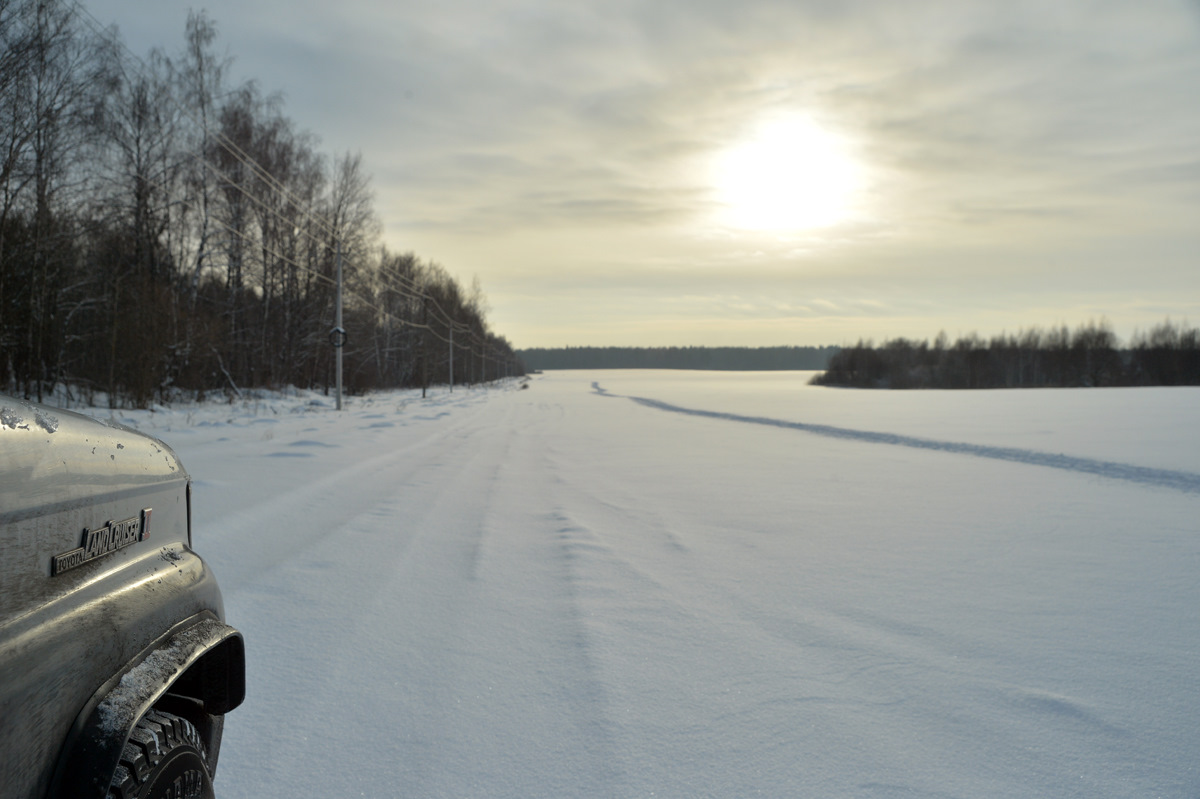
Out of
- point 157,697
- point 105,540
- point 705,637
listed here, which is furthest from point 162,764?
point 705,637

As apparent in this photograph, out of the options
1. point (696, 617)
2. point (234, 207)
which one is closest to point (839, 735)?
point (696, 617)

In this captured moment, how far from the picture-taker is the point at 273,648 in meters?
3.37

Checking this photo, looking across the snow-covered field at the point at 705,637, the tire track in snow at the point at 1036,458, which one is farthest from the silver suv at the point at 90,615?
the tire track in snow at the point at 1036,458

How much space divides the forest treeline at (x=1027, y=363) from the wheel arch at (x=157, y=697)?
9507cm

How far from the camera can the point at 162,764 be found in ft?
4.43

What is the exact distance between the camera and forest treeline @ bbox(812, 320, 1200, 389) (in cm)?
9231

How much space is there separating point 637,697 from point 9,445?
2.46 m

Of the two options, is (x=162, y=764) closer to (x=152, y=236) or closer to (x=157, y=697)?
(x=157, y=697)

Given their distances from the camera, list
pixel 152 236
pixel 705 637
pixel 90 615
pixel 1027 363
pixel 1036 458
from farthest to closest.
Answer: pixel 1027 363 < pixel 152 236 < pixel 1036 458 < pixel 705 637 < pixel 90 615

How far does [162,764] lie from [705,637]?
275 cm

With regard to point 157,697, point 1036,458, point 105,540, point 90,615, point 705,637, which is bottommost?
point 705,637

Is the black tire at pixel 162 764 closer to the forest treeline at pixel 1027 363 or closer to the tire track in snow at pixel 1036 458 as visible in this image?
the tire track in snow at pixel 1036 458

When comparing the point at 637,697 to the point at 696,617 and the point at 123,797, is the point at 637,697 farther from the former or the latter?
the point at 123,797

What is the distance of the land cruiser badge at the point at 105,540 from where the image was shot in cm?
122
